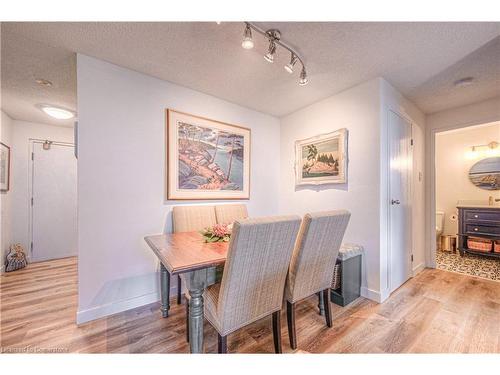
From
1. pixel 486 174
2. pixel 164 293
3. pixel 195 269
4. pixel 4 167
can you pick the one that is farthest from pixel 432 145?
pixel 4 167

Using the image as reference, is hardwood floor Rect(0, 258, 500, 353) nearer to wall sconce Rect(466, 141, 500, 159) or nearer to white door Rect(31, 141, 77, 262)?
white door Rect(31, 141, 77, 262)

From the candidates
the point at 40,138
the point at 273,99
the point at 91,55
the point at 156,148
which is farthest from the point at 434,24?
the point at 40,138

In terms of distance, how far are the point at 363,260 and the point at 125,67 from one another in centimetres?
308

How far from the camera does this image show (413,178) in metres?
2.66

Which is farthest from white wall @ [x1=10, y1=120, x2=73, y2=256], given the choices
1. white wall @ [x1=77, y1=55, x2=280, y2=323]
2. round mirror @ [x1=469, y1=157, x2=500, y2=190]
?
round mirror @ [x1=469, y1=157, x2=500, y2=190]

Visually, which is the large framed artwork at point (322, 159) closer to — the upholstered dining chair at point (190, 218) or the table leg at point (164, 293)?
the upholstered dining chair at point (190, 218)

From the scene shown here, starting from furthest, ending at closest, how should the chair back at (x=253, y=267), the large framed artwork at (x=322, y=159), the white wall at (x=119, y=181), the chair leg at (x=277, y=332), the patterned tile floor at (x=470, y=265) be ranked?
1. the patterned tile floor at (x=470, y=265)
2. the large framed artwork at (x=322, y=159)
3. the white wall at (x=119, y=181)
4. the chair leg at (x=277, y=332)
5. the chair back at (x=253, y=267)

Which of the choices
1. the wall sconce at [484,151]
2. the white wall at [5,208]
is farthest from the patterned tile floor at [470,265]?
the white wall at [5,208]

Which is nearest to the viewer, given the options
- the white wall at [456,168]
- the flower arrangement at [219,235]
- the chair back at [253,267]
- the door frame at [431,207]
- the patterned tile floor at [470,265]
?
the chair back at [253,267]

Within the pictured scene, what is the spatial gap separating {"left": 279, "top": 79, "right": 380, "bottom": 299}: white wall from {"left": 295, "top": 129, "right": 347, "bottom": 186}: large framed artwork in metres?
0.07

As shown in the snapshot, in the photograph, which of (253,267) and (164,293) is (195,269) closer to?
(253,267)

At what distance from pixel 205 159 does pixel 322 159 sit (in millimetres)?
1465

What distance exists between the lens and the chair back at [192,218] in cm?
210
